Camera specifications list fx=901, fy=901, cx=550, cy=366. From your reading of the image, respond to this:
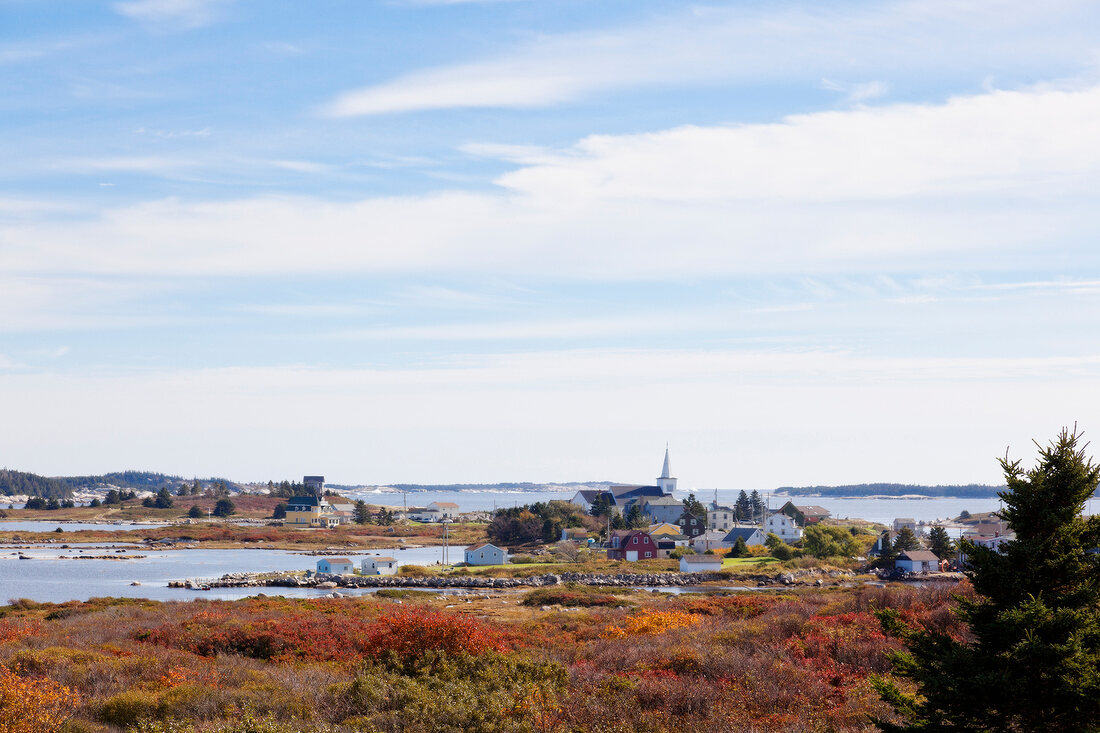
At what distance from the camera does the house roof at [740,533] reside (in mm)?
94750

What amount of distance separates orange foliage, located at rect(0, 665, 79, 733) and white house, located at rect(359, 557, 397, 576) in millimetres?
60786

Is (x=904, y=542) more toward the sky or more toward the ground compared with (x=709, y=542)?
more toward the sky

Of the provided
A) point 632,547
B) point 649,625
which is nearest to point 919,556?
point 632,547

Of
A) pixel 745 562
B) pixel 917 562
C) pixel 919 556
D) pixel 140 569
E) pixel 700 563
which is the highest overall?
pixel 919 556

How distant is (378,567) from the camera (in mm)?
74875

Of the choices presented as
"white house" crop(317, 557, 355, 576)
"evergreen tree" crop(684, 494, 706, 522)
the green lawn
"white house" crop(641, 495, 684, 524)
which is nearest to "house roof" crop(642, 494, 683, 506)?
"white house" crop(641, 495, 684, 524)

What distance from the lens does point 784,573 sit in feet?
242

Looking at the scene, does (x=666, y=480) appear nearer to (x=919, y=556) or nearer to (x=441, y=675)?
(x=919, y=556)

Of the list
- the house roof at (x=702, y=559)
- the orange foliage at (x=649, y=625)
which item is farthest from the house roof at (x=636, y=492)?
the orange foliage at (x=649, y=625)

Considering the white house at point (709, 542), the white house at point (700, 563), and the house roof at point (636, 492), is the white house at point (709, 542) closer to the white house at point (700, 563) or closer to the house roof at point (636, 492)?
the white house at point (700, 563)

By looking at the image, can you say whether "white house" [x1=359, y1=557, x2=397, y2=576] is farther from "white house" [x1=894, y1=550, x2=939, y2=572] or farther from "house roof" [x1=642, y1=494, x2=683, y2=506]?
"house roof" [x1=642, y1=494, x2=683, y2=506]

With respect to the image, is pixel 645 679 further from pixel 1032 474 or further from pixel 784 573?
pixel 784 573

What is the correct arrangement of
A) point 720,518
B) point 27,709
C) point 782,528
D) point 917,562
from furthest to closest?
point 720,518 → point 782,528 → point 917,562 → point 27,709

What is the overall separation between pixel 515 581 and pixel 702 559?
64.8 feet
